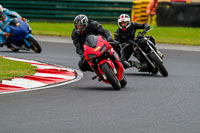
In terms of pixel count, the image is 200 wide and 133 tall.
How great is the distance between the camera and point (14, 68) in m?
12.7

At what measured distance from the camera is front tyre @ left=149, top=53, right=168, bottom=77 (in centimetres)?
1285

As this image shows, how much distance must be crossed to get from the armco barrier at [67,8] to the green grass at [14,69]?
1409cm

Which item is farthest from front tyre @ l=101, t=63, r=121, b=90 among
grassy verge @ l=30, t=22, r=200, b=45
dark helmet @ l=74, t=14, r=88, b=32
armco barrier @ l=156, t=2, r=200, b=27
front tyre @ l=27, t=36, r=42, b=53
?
armco barrier @ l=156, t=2, r=200, b=27

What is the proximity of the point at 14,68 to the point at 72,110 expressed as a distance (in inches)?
195

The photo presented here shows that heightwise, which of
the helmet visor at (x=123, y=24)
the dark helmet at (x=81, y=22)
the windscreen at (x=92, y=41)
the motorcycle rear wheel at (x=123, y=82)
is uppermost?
the dark helmet at (x=81, y=22)

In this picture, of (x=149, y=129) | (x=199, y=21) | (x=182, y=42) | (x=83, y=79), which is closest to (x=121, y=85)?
(x=83, y=79)

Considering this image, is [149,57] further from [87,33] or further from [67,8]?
[67,8]

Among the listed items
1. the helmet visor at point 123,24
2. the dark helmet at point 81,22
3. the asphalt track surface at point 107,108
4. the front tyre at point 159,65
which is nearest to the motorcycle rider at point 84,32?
the dark helmet at point 81,22

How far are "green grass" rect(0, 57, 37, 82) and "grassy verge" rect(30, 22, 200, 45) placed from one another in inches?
369

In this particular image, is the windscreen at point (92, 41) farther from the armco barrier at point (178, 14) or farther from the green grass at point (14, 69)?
the armco barrier at point (178, 14)

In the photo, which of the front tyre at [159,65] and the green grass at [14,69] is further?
the front tyre at [159,65]

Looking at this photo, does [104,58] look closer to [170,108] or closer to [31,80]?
[31,80]

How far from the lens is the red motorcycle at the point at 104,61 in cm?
1019

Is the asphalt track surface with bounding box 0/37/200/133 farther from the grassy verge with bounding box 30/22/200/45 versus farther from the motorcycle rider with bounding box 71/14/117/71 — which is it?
the grassy verge with bounding box 30/22/200/45
